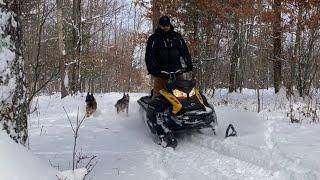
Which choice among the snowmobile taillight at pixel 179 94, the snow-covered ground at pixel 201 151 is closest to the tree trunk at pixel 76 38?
the snow-covered ground at pixel 201 151

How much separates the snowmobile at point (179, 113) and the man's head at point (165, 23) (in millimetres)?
1161

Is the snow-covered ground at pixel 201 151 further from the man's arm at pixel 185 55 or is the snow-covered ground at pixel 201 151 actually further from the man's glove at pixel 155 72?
the man's arm at pixel 185 55

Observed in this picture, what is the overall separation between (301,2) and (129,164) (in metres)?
9.18

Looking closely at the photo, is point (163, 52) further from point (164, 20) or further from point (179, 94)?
point (179, 94)

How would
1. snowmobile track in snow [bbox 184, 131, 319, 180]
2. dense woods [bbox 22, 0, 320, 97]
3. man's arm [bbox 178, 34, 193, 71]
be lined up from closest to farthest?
1. snowmobile track in snow [bbox 184, 131, 319, 180]
2. man's arm [bbox 178, 34, 193, 71]
3. dense woods [bbox 22, 0, 320, 97]

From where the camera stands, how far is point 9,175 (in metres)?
3.28

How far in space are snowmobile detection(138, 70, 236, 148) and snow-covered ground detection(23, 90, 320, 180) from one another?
0.74ft

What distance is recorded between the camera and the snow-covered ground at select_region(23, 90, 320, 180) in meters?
4.96

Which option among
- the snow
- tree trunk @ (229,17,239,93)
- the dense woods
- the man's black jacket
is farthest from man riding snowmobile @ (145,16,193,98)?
tree trunk @ (229,17,239,93)

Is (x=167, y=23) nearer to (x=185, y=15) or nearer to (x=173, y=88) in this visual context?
(x=173, y=88)

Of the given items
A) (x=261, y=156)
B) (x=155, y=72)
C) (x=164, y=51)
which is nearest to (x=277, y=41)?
(x=164, y=51)

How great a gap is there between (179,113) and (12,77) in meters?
3.32

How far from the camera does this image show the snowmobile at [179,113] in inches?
267

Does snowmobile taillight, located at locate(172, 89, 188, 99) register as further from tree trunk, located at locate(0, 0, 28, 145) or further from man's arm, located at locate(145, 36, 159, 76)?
tree trunk, located at locate(0, 0, 28, 145)
